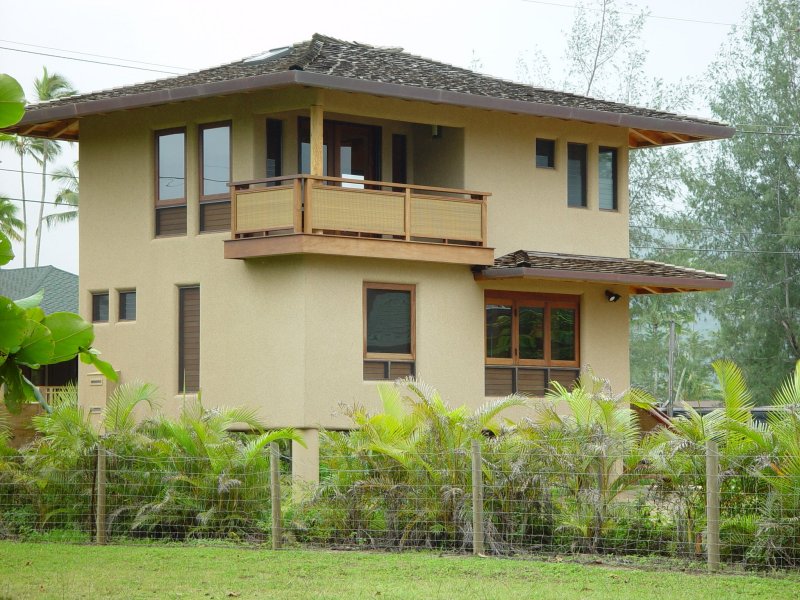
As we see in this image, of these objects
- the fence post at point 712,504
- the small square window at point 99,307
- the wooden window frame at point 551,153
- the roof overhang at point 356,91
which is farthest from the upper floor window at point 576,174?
the fence post at point 712,504

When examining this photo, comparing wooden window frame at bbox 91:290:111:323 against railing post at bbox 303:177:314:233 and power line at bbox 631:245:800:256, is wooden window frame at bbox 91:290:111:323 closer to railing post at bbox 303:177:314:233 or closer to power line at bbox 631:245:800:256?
railing post at bbox 303:177:314:233

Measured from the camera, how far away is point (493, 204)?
86.9ft

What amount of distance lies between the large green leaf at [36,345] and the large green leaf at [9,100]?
128 centimetres

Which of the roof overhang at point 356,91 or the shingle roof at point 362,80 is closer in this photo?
the roof overhang at point 356,91

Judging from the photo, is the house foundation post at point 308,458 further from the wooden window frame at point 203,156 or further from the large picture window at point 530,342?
the wooden window frame at point 203,156

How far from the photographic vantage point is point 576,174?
92.4 feet

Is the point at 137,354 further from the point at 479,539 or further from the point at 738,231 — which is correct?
the point at 738,231

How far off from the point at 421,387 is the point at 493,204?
7.58 metres

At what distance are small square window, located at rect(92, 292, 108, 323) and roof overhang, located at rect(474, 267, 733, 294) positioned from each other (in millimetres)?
7577

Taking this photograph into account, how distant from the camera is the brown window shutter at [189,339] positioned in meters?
25.4

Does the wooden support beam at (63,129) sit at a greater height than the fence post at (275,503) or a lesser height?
greater

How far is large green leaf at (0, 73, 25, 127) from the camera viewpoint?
8.32 m

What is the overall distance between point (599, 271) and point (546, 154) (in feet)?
10.2

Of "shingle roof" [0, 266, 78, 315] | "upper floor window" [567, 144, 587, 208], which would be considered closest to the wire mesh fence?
"upper floor window" [567, 144, 587, 208]
